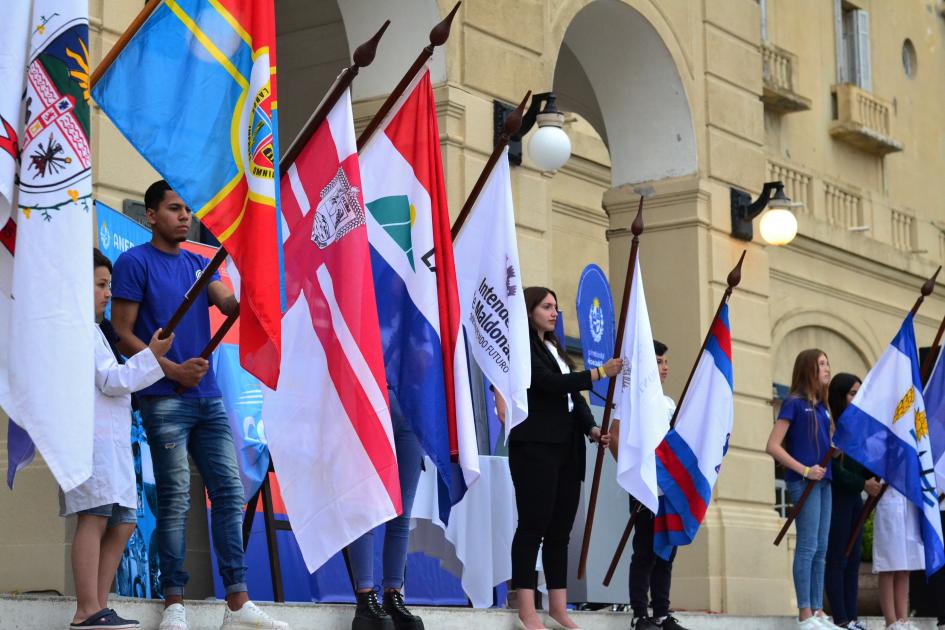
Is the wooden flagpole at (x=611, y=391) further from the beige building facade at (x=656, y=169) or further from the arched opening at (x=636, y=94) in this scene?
the arched opening at (x=636, y=94)

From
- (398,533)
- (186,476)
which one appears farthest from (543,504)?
(186,476)

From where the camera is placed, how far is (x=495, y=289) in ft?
24.6

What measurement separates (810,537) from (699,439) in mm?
885

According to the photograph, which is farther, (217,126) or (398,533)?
(398,533)

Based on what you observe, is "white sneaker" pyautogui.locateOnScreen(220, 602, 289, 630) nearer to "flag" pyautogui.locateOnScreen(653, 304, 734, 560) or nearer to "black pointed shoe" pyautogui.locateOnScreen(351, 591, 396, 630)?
"black pointed shoe" pyautogui.locateOnScreen(351, 591, 396, 630)

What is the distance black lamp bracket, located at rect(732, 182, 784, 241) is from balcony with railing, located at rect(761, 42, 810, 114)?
20.1 feet

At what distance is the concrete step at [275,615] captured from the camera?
553 centimetres

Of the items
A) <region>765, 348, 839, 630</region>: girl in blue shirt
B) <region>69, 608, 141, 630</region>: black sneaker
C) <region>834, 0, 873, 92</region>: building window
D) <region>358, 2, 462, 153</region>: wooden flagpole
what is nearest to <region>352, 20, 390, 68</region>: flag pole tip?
<region>358, 2, 462, 153</region>: wooden flagpole

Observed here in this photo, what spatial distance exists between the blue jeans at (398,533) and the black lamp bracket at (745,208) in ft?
22.1

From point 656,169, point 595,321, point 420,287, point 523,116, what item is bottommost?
point 420,287

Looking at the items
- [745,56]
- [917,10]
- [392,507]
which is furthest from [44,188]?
[917,10]

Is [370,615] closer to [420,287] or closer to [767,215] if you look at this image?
[420,287]

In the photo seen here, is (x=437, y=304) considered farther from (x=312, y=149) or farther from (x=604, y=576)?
(x=604, y=576)

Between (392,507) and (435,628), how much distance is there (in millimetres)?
1075
